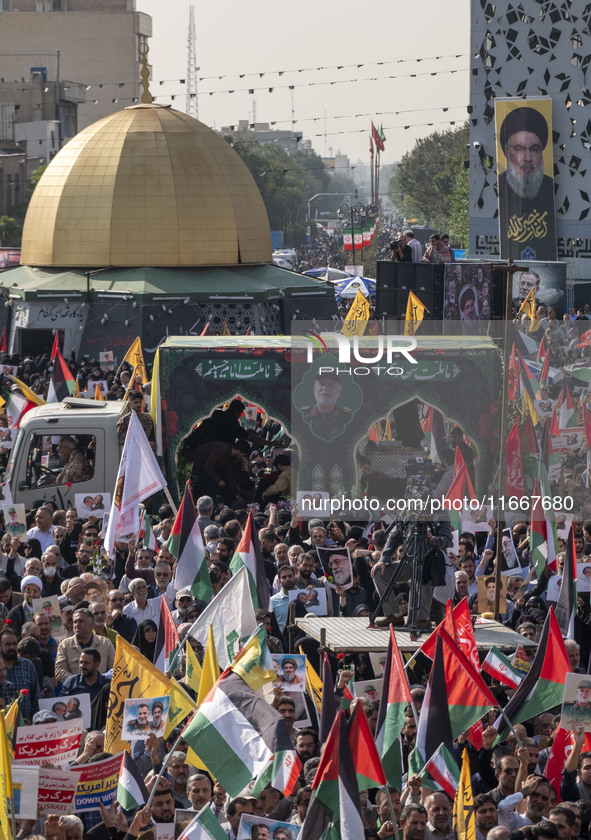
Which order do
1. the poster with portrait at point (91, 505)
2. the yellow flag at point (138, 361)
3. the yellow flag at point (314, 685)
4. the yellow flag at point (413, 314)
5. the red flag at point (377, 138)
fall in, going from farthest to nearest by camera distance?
the red flag at point (377, 138) → the yellow flag at point (413, 314) → the yellow flag at point (138, 361) → the poster with portrait at point (91, 505) → the yellow flag at point (314, 685)

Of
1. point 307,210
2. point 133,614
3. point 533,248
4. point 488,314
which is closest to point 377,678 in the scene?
point 133,614

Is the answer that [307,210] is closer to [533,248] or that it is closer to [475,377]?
[533,248]

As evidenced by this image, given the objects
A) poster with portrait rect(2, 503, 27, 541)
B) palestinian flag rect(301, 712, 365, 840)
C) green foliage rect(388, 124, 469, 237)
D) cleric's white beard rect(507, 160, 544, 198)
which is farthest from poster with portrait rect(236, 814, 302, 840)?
green foliage rect(388, 124, 469, 237)

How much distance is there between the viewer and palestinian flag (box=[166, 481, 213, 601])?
13102 millimetres

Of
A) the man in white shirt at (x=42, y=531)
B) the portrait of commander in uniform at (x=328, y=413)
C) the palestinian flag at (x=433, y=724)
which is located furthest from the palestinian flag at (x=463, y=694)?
the portrait of commander in uniform at (x=328, y=413)

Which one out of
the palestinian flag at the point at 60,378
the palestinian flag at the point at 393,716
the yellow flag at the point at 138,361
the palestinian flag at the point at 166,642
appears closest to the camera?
the palestinian flag at the point at 393,716

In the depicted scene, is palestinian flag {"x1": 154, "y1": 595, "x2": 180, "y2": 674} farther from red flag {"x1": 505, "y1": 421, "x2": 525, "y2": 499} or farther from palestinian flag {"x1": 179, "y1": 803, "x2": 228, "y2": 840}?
red flag {"x1": 505, "y1": 421, "x2": 525, "y2": 499}

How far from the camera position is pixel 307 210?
148 metres

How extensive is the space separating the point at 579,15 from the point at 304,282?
10.2m

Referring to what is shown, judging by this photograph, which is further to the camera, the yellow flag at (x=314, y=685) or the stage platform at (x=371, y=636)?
the stage platform at (x=371, y=636)

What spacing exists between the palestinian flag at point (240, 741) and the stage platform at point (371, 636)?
1948mm

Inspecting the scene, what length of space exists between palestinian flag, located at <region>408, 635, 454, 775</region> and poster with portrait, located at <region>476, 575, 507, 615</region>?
3.95m

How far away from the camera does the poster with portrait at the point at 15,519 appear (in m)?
15.1

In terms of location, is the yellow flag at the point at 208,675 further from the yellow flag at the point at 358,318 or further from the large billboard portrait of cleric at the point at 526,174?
the large billboard portrait of cleric at the point at 526,174
